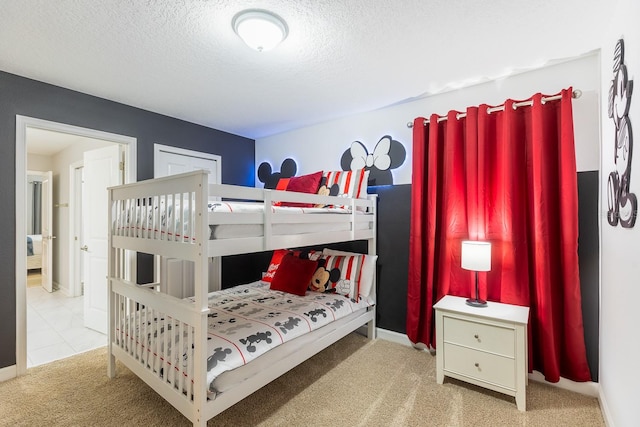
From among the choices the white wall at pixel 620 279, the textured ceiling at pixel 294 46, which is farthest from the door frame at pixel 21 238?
the white wall at pixel 620 279

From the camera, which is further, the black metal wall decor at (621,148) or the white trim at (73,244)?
the white trim at (73,244)

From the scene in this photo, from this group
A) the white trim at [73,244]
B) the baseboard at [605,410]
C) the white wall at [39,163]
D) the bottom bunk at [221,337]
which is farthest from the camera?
the white wall at [39,163]

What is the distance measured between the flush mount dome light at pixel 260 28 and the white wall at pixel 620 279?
162 centimetres

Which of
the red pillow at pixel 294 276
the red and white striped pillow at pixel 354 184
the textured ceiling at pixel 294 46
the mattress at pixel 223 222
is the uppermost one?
the textured ceiling at pixel 294 46

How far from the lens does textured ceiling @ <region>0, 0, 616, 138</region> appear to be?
161 centimetres

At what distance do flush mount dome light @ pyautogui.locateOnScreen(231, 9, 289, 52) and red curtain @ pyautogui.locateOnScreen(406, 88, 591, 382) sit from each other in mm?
1515

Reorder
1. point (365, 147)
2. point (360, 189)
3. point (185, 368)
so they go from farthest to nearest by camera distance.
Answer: point (365, 147), point (360, 189), point (185, 368)

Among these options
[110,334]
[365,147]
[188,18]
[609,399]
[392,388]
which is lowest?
[392,388]

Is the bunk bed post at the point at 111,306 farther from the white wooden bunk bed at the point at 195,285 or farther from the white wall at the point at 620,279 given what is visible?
the white wall at the point at 620,279

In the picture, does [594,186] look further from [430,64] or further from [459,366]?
[459,366]

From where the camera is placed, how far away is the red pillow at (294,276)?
2793mm

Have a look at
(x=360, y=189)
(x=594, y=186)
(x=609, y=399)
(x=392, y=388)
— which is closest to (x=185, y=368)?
(x=392, y=388)

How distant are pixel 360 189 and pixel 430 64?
1204 millimetres

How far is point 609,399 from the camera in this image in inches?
70.4
